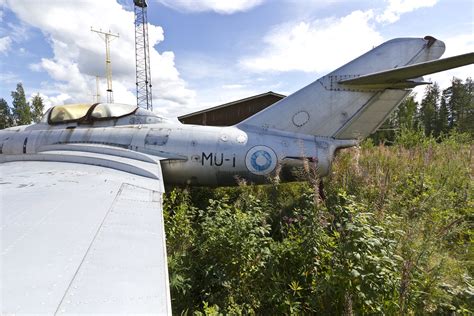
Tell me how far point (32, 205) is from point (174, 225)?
1.91 m

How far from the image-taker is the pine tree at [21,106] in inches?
1695

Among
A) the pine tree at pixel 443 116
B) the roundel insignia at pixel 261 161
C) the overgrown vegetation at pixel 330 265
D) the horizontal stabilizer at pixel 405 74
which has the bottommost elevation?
the overgrown vegetation at pixel 330 265

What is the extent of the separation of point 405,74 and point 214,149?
4.09m

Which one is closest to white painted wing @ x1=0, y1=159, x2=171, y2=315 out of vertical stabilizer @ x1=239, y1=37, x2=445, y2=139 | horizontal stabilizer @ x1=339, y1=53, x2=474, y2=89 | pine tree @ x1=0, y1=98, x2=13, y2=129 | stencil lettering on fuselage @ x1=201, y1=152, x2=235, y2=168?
stencil lettering on fuselage @ x1=201, y1=152, x2=235, y2=168

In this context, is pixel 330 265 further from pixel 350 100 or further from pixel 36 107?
pixel 36 107

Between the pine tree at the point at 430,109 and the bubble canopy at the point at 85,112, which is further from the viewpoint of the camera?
the pine tree at the point at 430,109

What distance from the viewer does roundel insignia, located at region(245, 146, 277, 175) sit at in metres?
5.14

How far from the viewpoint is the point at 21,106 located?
45.1m

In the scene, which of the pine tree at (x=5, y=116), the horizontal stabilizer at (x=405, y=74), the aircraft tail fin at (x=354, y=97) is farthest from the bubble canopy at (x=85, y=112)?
the pine tree at (x=5, y=116)

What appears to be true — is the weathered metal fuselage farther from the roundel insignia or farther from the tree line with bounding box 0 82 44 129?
the tree line with bounding box 0 82 44 129

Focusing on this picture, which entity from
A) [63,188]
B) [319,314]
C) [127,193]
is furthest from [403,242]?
[63,188]

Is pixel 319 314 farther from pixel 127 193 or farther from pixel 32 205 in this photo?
pixel 32 205

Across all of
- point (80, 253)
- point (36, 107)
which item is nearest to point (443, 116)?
point (80, 253)

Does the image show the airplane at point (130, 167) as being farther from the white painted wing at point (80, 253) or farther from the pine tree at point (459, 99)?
the pine tree at point (459, 99)
